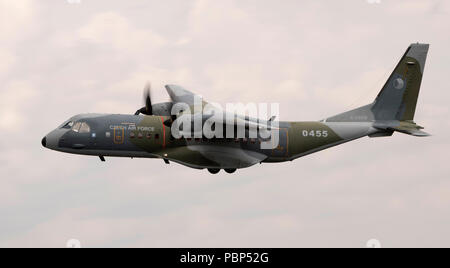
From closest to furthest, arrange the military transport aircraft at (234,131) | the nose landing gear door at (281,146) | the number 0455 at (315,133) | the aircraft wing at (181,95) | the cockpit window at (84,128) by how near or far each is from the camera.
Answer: the military transport aircraft at (234,131) → the cockpit window at (84,128) → the nose landing gear door at (281,146) → the number 0455 at (315,133) → the aircraft wing at (181,95)

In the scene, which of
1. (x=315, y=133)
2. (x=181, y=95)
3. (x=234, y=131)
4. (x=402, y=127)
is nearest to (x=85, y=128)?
(x=181, y=95)

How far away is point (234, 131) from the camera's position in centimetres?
3306

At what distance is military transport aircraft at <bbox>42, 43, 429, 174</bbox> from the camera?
3312 cm

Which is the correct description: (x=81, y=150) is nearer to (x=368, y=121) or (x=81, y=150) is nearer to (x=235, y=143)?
(x=235, y=143)

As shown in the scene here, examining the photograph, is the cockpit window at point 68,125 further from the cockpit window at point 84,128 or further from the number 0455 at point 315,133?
the number 0455 at point 315,133

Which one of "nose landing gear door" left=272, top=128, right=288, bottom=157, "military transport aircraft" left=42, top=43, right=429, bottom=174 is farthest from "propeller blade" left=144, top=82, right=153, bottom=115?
"nose landing gear door" left=272, top=128, right=288, bottom=157

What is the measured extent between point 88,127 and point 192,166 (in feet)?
17.2

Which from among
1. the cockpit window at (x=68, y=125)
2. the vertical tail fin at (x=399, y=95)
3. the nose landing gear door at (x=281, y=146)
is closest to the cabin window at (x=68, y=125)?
the cockpit window at (x=68, y=125)

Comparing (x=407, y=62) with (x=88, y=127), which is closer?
(x=88, y=127)

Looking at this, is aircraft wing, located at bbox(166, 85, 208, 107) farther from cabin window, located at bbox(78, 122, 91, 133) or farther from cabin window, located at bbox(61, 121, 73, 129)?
cabin window, located at bbox(61, 121, 73, 129)

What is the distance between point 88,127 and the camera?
33375 millimetres

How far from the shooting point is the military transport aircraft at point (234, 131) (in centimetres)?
3312

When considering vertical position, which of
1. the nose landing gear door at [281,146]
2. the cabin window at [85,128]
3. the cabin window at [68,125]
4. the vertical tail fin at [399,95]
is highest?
the vertical tail fin at [399,95]

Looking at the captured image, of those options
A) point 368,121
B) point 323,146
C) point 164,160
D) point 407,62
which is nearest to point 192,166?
point 164,160
